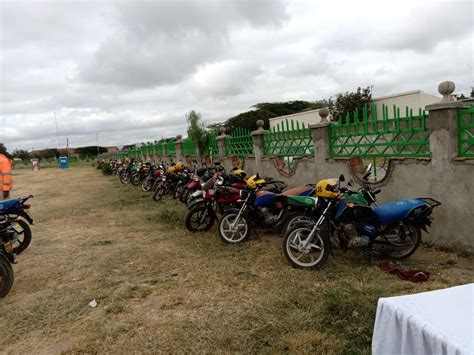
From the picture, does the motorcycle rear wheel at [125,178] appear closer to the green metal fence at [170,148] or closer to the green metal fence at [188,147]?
the green metal fence at [170,148]

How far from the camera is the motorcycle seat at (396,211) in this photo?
4008mm

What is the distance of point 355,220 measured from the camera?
4.24 meters

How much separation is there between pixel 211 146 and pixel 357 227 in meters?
8.03

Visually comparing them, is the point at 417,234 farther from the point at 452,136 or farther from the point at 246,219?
the point at 246,219

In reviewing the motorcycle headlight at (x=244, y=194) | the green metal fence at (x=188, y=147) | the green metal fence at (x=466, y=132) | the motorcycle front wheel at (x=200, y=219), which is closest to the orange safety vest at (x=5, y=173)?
the motorcycle front wheel at (x=200, y=219)

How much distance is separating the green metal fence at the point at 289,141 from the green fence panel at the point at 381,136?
0.71 meters

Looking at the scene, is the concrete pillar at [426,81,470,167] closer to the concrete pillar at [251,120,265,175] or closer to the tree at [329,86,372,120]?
the concrete pillar at [251,120,265,175]

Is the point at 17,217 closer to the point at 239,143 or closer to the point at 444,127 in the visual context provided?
the point at 239,143

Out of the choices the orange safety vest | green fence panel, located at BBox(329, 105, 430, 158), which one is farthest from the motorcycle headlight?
the orange safety vest

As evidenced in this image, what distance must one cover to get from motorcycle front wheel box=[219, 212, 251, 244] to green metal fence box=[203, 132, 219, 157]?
571 centimetres

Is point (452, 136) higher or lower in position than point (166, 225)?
higher

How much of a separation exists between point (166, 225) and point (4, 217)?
2768mm

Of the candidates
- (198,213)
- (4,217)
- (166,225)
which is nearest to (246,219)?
(198,213)

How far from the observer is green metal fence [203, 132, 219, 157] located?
11.4 meters
